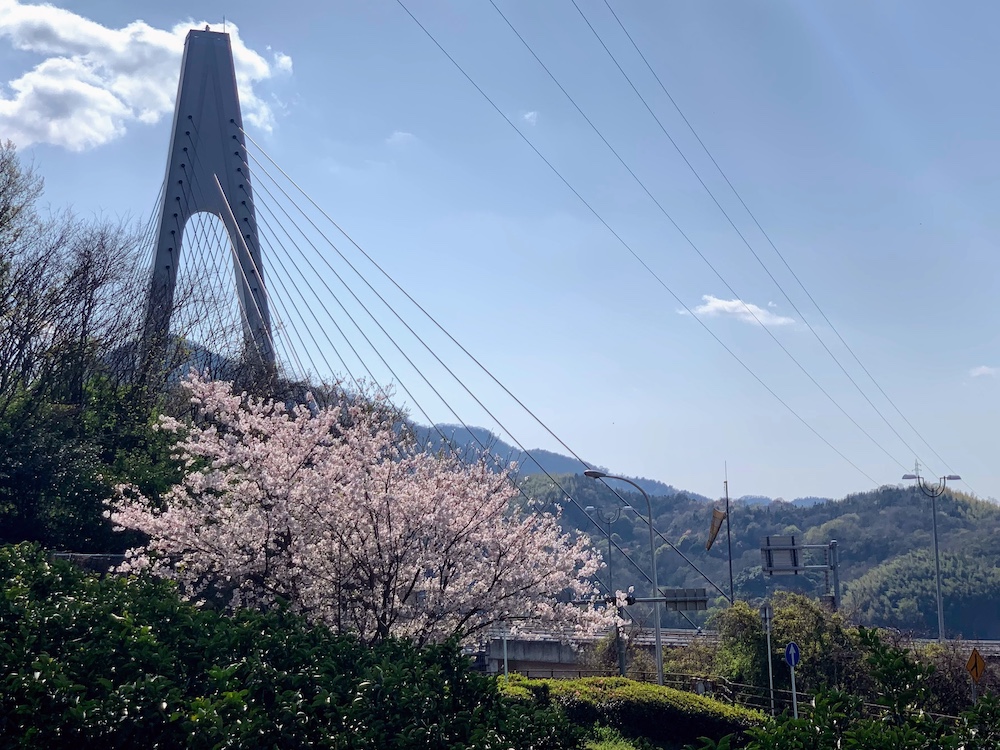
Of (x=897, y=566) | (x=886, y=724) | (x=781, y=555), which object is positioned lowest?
(x=886, y=724)

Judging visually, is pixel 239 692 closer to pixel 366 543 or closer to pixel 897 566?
pixel 366 543

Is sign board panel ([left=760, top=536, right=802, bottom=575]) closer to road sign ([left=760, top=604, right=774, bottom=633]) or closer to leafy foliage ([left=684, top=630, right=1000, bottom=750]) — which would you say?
road sign ([left=760, top=604, right=774, bottom=633])

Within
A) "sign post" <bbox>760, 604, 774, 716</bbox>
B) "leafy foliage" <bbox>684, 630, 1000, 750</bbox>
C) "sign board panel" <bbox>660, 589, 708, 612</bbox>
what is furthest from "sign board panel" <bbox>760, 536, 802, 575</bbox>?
"leafy foliage" <bbox>684, 630, 1000, 750</bbox>

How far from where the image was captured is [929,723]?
6.96 metres

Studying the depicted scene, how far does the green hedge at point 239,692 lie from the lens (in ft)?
26.6

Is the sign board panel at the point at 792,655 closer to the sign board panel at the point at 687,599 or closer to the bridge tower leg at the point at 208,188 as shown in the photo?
the sign board panel at the point at 687,599

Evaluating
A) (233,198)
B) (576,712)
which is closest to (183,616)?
(576,712)

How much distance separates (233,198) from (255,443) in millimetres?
25258

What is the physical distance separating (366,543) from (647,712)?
11447mm

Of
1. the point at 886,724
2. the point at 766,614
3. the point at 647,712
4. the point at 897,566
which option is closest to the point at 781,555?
the point at 766,614

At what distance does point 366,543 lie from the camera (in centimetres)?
1655

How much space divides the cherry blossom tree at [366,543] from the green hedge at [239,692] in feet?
16.6

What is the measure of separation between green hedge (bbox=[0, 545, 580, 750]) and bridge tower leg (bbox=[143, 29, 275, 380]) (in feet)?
89.8

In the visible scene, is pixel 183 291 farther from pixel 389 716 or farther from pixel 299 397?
pixel 389 716
